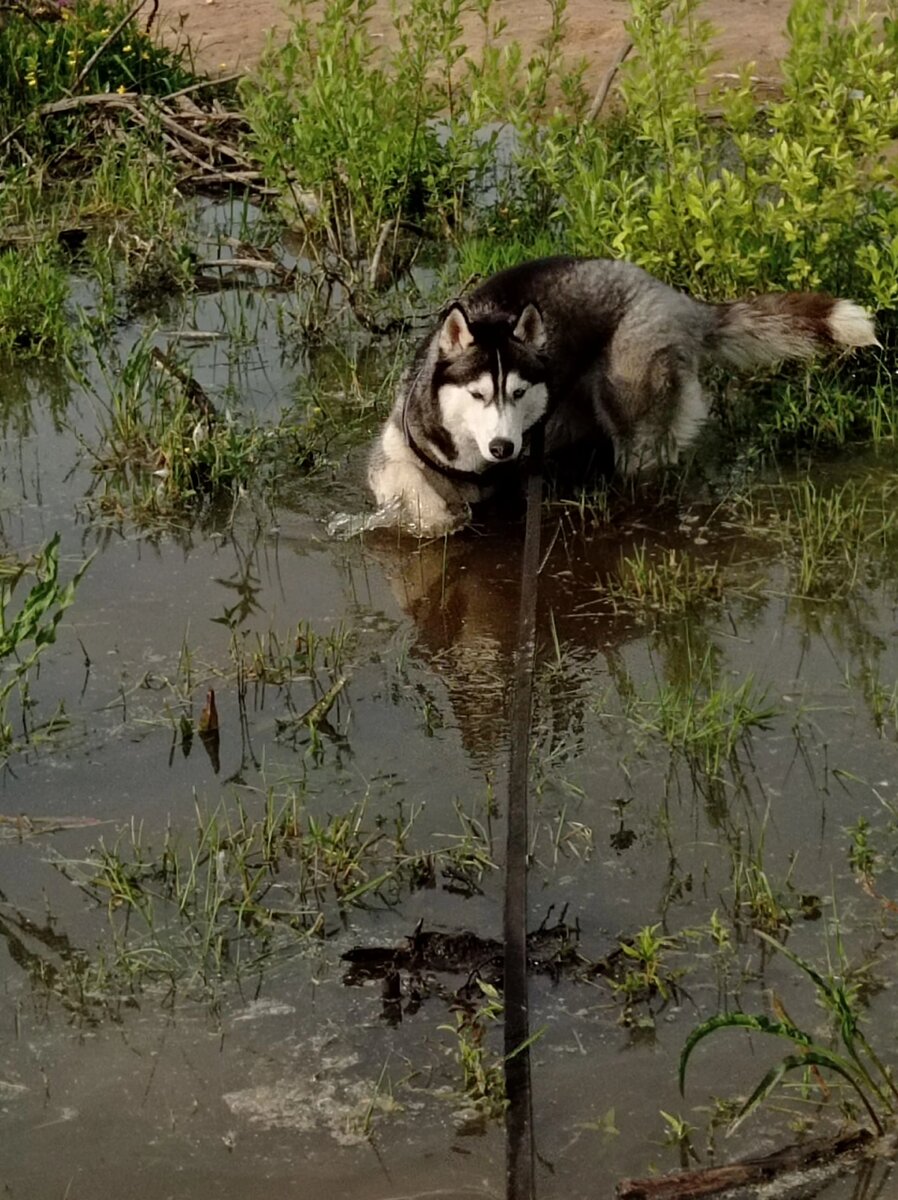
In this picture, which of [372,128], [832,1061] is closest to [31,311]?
[372,128]

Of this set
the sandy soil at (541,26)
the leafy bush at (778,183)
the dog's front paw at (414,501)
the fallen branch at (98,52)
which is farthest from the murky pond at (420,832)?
the sandy soil at (541,26)

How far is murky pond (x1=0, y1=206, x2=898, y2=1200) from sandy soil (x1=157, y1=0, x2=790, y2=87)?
16.7ft

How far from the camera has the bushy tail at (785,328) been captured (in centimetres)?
623

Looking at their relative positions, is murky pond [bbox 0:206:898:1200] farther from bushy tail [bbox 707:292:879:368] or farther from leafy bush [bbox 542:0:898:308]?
leafy bush [bbox 542:0:898:308]

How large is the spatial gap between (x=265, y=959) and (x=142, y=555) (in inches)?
90.8

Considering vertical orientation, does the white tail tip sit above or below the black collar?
above

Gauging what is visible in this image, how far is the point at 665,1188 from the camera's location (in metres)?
2.94

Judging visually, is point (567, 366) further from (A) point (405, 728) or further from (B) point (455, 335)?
(A) point (405, 728)

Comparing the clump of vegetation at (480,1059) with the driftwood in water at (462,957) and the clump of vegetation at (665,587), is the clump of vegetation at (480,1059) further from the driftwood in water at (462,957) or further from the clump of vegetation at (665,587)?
the clump of vegetation at (665,587)

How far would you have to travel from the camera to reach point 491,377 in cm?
600

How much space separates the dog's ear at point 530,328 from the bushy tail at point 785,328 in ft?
2.40

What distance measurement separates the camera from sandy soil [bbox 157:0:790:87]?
413 inches

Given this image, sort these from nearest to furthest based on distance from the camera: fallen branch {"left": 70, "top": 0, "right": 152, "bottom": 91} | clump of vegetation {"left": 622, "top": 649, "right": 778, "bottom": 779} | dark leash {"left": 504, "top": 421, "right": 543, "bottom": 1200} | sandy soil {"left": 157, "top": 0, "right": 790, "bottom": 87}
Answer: dark leash {"left": 504, "top": 421, "right": 543, "bottom": 1200} → clump of vegetation {"left": 622, "top": 649, "right": 778, "bottom": 779} → fallen branch {"left": 70, "top": 0, "right": 152, "bottom": 91} → sandy soil {"left": 157, "top": 0, "right": 790, "bottom": 87}

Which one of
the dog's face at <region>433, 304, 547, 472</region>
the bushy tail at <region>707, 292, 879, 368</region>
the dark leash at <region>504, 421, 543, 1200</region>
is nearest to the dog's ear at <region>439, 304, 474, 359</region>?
the dog's face at <region>433, 304, 547, 472</region>
